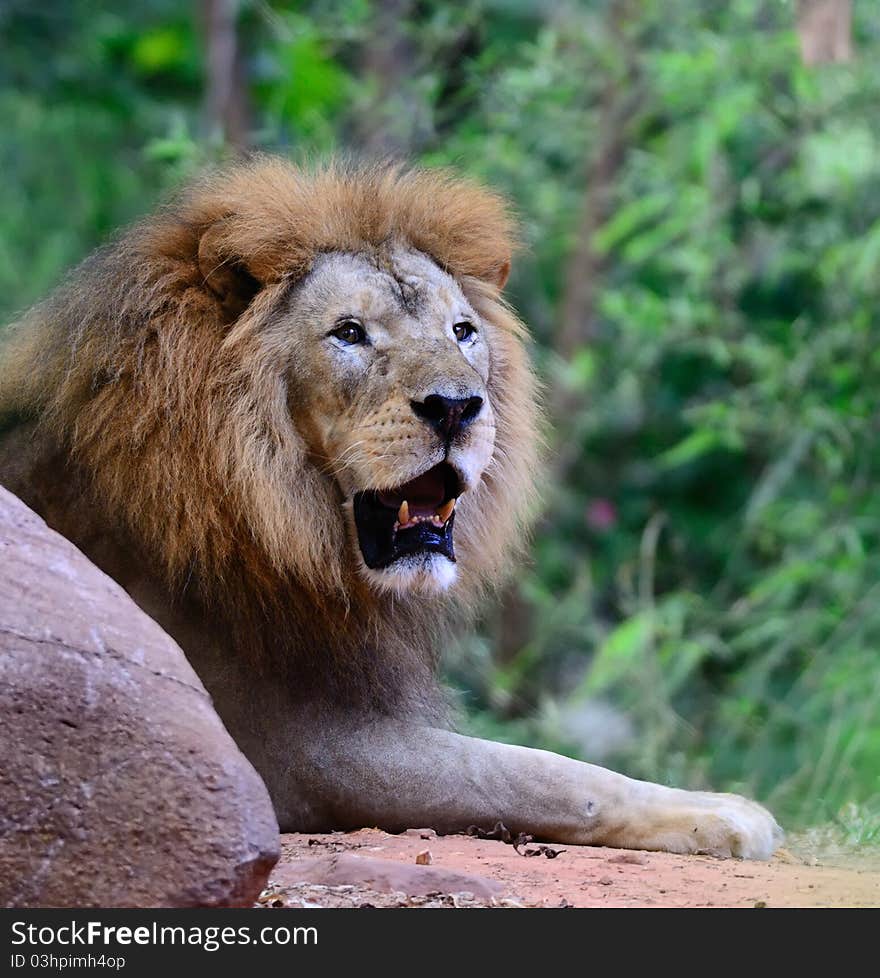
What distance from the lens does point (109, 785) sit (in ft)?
7.97

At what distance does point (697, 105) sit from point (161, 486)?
5.31m

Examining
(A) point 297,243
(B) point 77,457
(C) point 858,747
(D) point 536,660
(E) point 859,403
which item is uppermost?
(A) point 297,243

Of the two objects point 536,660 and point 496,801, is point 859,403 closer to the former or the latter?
point 536,660

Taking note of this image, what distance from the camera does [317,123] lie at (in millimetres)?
7609

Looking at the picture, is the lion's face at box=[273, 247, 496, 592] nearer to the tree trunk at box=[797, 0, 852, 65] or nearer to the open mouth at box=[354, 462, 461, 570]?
the open mouth at box=[354, 462, 461, 570]

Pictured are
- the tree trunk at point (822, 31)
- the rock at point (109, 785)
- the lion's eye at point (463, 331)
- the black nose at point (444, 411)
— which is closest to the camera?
the rock at point (109, 785)

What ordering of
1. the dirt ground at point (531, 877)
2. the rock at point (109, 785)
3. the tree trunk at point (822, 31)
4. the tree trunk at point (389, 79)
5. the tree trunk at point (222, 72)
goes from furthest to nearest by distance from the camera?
the tree trunk at point (222, 72) → the tree trunk at point (389, 79) → the tree trunk at point (822, 31) → the dirt ground at point (531, 877) → the rock at point (109, 785)

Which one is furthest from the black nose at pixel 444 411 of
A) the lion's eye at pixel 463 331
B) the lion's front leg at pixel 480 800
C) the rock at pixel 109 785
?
the rock at pixel 109 785

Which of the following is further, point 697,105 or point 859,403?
point 697,105

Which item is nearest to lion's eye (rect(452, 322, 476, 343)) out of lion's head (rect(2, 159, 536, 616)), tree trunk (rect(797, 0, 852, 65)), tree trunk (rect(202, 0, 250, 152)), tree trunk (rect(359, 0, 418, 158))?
lion's head (rect(2, 159, 536, 616))

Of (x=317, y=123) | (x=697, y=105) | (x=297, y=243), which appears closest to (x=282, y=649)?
(x=297, y=243)

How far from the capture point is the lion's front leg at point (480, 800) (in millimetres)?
3555

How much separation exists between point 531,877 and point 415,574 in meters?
0.81

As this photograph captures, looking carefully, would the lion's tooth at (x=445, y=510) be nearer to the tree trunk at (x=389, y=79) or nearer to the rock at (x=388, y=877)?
the rock at (x=388, y=877)
